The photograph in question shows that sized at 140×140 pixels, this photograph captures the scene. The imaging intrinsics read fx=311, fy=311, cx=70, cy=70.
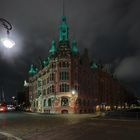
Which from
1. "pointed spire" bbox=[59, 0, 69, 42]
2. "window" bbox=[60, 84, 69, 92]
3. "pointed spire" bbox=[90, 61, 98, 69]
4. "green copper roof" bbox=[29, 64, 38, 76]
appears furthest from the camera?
"green copper roof" bbox=[29, 64, 38, 76]

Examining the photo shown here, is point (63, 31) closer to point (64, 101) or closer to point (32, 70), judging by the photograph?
point (64, 101)

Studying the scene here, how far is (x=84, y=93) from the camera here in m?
88.1

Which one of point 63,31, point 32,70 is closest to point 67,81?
point 63,31

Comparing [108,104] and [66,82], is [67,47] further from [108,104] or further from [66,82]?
A: [108,104]

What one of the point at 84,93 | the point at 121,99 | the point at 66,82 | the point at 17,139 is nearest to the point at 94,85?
the point at 84,93

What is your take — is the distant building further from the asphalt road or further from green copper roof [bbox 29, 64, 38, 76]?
the asphalt road

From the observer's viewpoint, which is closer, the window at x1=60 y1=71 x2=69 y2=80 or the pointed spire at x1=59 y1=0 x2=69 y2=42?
the window at x1=60 y1=71 x2=69 y2=80

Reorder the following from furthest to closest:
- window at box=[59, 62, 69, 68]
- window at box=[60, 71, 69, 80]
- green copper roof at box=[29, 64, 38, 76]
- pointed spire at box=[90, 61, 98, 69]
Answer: green copper roof at box=[29, 64, 38, 76]
pointed spire at box=[90, 61, 98, 69]
window at box=[59, 62, 69, 68]
window at box=[60, 71, 69, 80]

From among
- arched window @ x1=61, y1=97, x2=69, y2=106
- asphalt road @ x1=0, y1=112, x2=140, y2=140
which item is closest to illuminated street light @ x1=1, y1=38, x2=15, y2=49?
asphalt road @ x1=0, y1=112, x2=140, y2=140

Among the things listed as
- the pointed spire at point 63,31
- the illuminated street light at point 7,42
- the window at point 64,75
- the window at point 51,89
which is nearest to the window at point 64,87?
the window at point 64,75

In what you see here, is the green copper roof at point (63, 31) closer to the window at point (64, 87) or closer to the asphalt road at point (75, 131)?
the window at point (64, 87)


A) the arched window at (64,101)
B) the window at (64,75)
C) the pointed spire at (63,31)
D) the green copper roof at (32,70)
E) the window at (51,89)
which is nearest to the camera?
the arched window at (64,101)

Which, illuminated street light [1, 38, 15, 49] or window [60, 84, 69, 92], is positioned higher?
window [60, 84, 69, 92]

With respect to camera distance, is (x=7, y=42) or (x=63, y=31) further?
(x=63, y=31)
